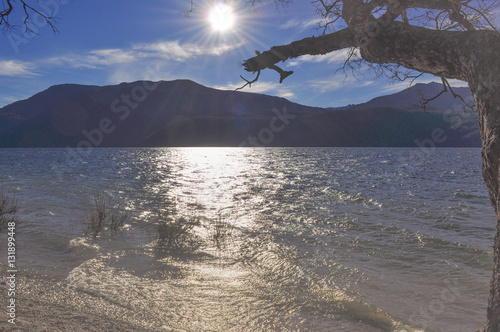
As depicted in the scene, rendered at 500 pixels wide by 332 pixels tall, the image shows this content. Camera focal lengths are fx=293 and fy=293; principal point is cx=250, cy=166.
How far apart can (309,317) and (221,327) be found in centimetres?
118

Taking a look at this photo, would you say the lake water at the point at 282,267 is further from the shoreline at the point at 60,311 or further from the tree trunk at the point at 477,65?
the tree trunk at the point at 477,65

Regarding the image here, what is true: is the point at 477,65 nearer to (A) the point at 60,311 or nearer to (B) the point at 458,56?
(B) the point at 458,56

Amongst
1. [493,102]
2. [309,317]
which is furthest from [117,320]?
[493,102]

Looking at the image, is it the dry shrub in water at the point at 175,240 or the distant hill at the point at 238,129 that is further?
the distant hill at the point at 238,129

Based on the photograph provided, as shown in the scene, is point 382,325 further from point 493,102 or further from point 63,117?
point 63,117

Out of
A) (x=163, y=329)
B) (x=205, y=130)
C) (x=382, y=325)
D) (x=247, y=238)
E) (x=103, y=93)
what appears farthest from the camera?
(x=103, y=93)

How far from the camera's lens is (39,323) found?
2883mm

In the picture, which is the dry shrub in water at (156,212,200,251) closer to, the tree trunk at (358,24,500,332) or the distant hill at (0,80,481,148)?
the tree trunk at (358,24,500,332)

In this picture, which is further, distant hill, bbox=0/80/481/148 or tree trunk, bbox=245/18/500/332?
distant hill, bbox=0/80/481/148

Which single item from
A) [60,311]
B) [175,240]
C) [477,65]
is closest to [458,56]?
[477,65]

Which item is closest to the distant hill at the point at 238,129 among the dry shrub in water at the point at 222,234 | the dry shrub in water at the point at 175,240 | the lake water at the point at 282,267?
the lake water at the point at 282,267

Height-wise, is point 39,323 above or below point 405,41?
below

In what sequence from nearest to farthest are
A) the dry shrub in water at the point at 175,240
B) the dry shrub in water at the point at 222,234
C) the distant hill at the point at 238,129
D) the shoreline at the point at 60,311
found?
the shoreline at the point at 60,311 < the dry shrub in water at the point at 175,240 < the dry shrub in water at the point at 222,234 < the distant hill at the point at 238,129

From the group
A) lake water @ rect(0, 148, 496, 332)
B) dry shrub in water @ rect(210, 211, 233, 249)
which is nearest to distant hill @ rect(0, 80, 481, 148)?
lake water @ rect(0, 148, 496, 332)
